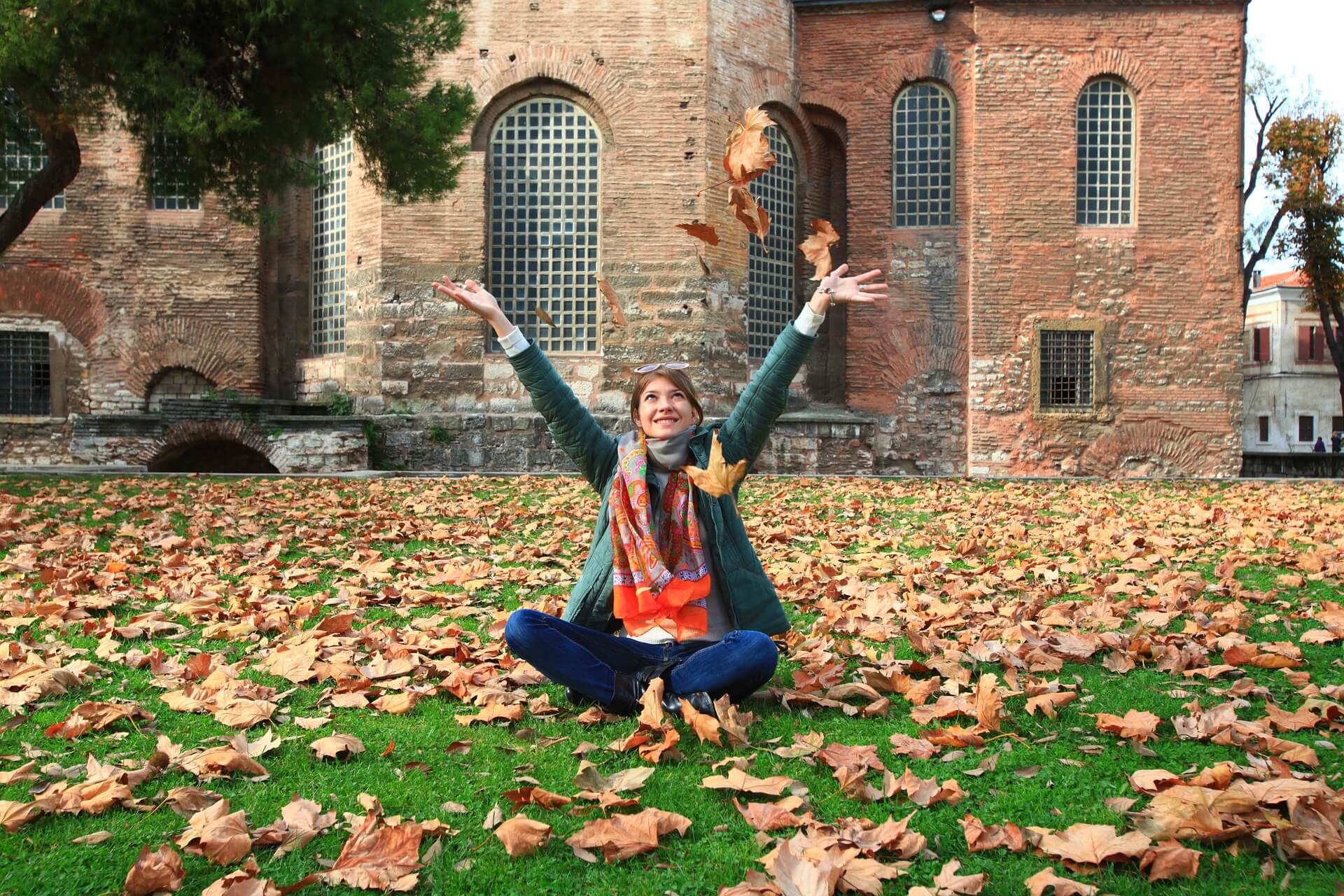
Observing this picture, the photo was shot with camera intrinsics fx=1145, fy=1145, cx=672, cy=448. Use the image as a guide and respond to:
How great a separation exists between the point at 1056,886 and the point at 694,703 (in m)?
1.48

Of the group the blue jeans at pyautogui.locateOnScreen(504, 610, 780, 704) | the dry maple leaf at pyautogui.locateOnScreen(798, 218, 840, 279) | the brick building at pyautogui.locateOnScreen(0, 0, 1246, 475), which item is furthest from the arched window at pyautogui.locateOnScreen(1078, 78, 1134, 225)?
the blue jeans at pyautogui.locateOnScreen(504, 610, 780, 704)

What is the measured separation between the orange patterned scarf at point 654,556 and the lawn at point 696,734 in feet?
1.29

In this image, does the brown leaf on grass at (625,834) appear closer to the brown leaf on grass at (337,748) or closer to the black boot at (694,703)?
the black boot at (694,703)

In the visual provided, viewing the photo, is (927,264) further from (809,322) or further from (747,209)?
(809,322)

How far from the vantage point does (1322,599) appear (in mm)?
5766

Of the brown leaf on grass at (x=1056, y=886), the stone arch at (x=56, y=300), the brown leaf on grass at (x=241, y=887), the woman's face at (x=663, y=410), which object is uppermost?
the stone arch at (x=56, y=300)

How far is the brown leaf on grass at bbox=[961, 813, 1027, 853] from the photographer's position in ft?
9.03

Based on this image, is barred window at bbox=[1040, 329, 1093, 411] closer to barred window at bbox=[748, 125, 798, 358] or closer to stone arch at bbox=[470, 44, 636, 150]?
barred window at bbox=[748, 125, 798, 358]

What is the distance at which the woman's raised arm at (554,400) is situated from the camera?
4.03 m

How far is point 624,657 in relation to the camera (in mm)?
3949

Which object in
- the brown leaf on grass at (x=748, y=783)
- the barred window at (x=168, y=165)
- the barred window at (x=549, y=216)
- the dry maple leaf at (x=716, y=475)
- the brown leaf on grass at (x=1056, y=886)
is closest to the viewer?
the brown leaf on grass at (x=1056, y=886)

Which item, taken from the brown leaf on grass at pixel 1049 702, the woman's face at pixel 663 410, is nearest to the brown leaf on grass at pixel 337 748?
the woman's face at pixel 663 410

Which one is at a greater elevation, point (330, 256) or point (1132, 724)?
point (330, 256)

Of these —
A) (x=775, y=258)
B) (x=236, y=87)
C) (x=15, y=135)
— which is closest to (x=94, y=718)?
(x=236, y=87)
